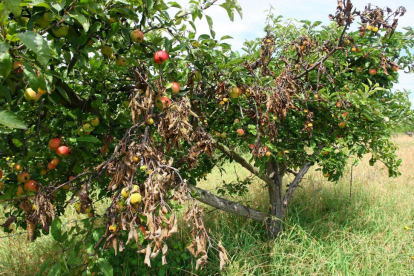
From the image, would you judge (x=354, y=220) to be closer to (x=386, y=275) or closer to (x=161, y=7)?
(x=386, y=275)

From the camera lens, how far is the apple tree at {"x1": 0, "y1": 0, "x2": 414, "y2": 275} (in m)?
1.17

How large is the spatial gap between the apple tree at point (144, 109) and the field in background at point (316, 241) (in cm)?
35

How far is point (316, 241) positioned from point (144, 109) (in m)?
2.50

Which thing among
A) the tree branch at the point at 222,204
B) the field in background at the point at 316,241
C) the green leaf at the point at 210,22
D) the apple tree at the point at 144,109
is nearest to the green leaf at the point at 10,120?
the apple tree at the point at 144,109

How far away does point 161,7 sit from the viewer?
4.63 feet

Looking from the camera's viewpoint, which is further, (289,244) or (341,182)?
(341,182)

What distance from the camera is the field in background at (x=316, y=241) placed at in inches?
110

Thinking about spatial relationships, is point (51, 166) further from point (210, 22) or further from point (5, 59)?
point (210, 22)

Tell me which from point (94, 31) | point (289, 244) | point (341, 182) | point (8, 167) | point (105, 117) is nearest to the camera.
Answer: point (94, 31)

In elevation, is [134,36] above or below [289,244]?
above

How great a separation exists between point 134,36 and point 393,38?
94.8 inches

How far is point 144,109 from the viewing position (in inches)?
53.7

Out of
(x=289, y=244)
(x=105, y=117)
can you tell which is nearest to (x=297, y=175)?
(x=289, y=244)

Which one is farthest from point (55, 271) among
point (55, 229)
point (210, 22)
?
point (210, 22)
